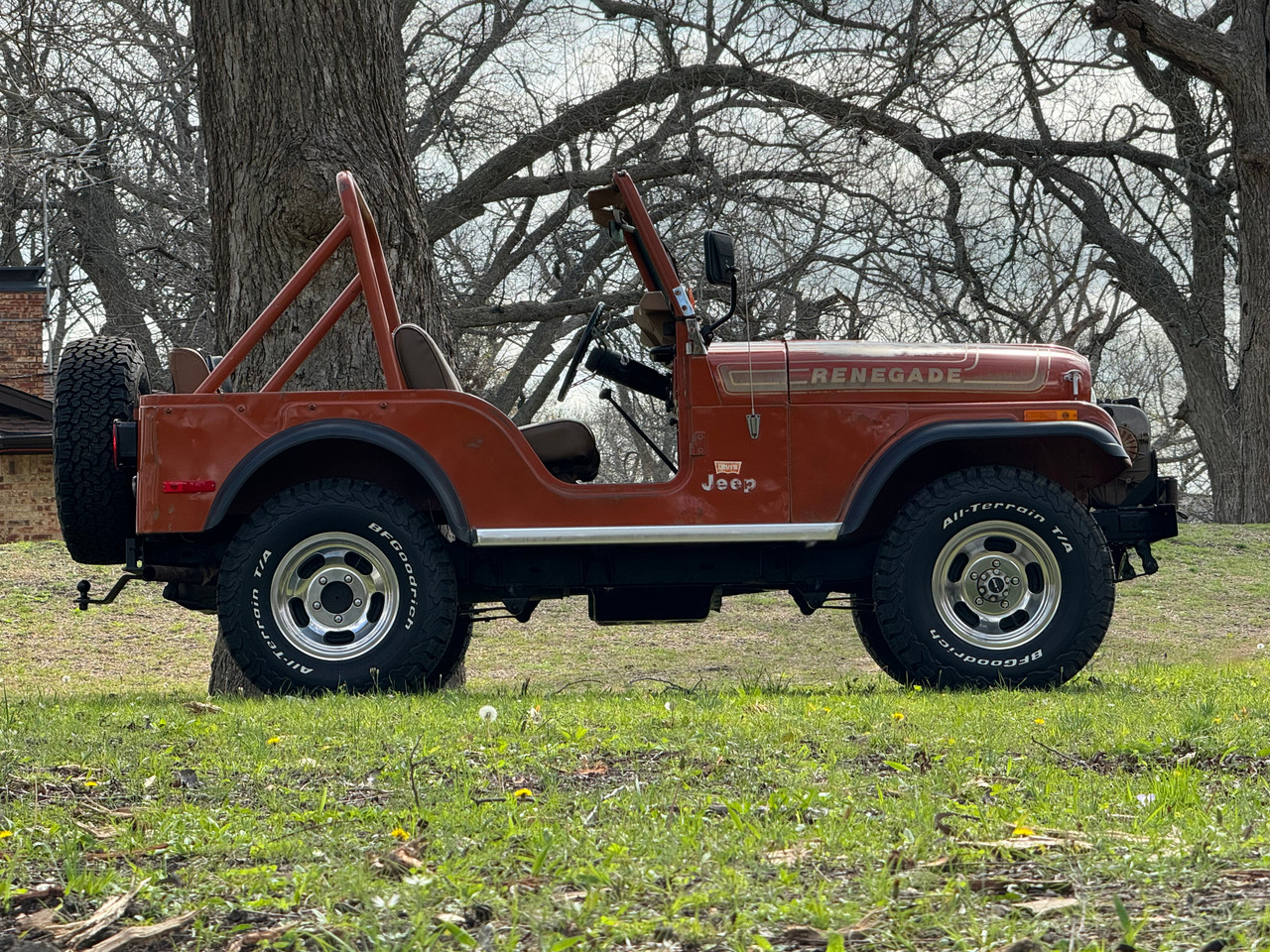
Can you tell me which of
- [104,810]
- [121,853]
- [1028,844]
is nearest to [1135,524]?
[1028,844]

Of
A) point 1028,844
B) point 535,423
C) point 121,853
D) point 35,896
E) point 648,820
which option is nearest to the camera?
point 35,896

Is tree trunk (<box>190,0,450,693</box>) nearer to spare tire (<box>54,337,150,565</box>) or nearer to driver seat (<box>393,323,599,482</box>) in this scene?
driver seat (<box>393,323,599,482</box>)

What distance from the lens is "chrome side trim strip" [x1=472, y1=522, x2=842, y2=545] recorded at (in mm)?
5770

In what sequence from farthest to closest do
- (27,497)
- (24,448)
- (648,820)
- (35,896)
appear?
(27,497) < (24,448) < (648,820) < (35,896)

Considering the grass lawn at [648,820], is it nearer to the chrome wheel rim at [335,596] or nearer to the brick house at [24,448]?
the chrome wheel rim at [335,596]

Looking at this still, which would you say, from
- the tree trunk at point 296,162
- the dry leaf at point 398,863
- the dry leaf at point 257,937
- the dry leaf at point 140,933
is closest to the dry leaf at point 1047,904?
the dry leaf at point 398,863

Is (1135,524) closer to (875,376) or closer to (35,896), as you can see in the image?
(875,376)

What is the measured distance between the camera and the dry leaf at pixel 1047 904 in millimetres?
2379

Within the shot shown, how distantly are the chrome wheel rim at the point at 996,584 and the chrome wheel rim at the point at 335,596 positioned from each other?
7.90ft

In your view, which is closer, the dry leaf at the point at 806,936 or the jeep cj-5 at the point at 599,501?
the dry leaf at the point at 806,936

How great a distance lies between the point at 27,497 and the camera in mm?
19359

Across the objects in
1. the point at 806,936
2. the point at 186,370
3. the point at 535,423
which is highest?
the point at 186,370

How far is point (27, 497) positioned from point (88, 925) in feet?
61.2

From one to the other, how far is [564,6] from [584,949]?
16.2m
